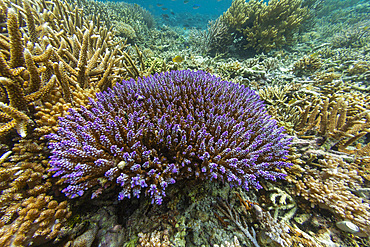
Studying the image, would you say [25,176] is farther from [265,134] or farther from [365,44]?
[365,44]

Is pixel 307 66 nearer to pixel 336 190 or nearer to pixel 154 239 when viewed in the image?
pixel 336 190

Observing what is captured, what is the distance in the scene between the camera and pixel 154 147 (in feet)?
5.98

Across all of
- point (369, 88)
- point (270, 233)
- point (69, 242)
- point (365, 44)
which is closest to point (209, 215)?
point (270, 233)

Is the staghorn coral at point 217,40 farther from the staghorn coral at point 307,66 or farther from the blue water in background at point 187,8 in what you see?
the blue water in background at point 187,8

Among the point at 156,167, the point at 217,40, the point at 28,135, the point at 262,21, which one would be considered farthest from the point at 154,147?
the point at 262,21

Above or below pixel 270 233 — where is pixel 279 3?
above

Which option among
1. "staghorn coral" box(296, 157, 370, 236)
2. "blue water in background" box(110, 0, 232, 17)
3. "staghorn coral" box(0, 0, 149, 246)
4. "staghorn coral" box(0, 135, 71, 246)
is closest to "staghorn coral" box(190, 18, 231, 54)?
"staghorn coral" box(0, 0, 149, 246)

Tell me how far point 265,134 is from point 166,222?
1.86m

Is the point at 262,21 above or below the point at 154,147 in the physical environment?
above

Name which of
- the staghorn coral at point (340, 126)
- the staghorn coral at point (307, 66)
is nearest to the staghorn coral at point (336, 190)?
the staghorn coral at point (340, 126)

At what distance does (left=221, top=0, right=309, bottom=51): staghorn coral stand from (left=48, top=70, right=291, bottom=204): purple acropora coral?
686 cm

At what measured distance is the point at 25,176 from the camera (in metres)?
1.44

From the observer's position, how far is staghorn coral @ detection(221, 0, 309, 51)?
6934 millimetres

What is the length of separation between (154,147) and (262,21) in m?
8.99
